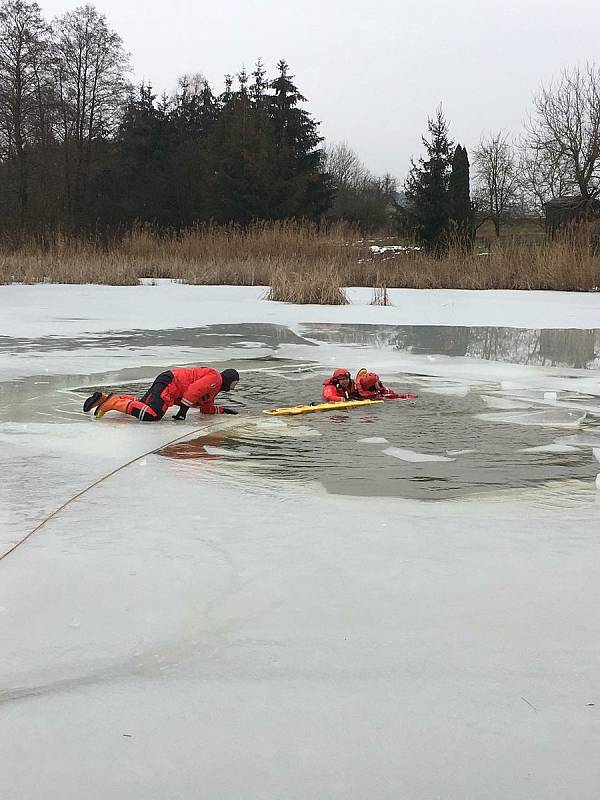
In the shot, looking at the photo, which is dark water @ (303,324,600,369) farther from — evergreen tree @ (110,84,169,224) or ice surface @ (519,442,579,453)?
evergreen tree @ (110,84,169,224)

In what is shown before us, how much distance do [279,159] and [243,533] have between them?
112 feet

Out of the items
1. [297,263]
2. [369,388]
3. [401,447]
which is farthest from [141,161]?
[401,447]

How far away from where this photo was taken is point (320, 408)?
535cm

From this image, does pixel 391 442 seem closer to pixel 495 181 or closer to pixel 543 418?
pixel 543 418

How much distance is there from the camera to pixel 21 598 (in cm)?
235

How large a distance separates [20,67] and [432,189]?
48.5 feet

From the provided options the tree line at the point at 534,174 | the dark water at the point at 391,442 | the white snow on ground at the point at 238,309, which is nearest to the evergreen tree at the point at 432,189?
the tree line at the point at 534,174

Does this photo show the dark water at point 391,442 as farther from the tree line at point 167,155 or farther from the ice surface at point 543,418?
the tree line at point 167,155

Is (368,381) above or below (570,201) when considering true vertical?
below

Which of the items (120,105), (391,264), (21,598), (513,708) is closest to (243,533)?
(21,598)

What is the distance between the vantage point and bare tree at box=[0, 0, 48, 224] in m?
31.2

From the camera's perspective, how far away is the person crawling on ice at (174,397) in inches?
198

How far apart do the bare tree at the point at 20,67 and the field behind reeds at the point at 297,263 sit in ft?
43.0

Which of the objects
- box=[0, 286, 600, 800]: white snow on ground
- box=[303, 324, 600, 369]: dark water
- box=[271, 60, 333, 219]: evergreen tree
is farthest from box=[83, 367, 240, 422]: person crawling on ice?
box=[271, 60, 333, 219]: evergreen tree
